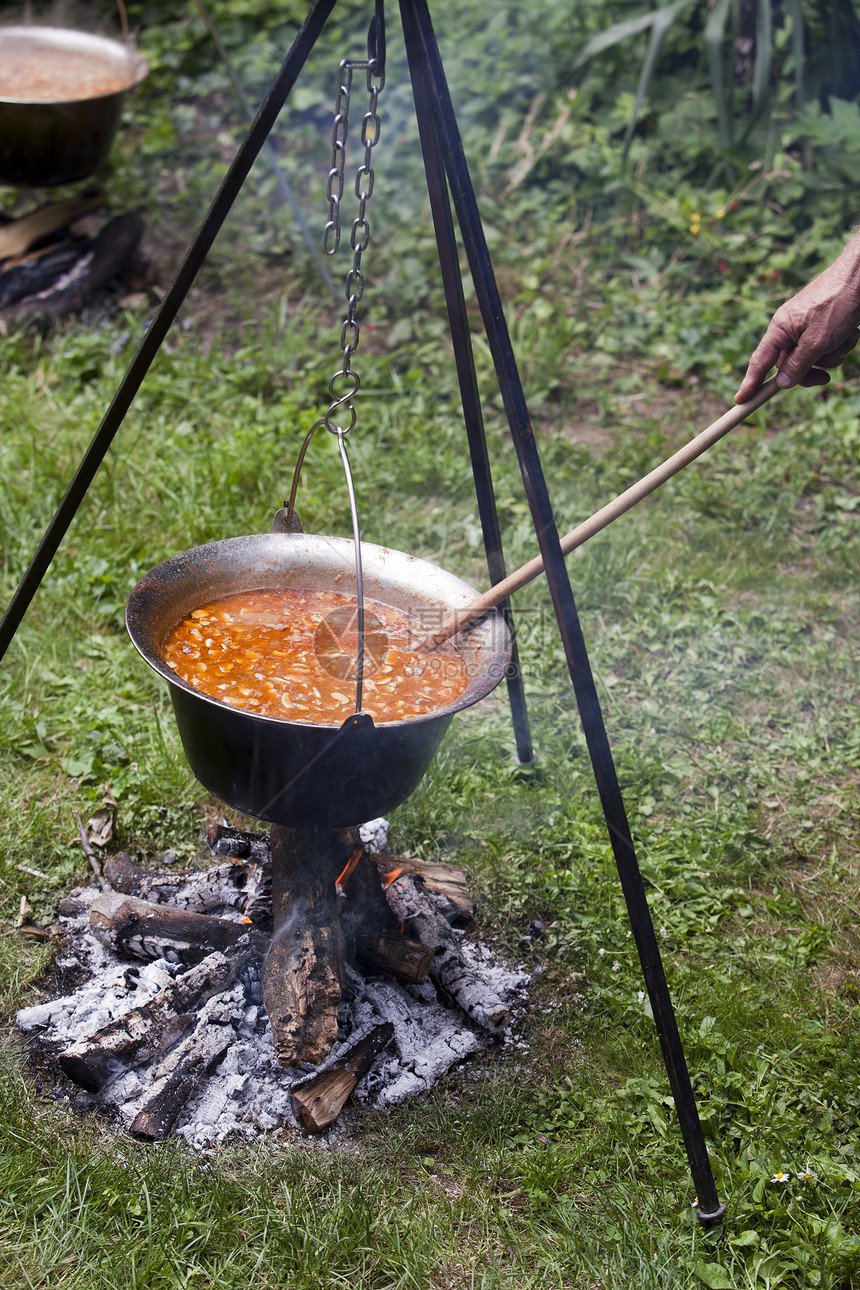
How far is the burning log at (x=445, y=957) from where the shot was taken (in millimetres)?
2547

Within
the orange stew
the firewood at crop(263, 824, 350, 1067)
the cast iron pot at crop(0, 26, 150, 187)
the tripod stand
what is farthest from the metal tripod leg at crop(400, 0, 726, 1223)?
the cast iron pot at crop(0, 26, 150, 187)

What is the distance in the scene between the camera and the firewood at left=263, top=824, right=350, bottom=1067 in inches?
90.9

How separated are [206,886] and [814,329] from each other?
7.09 feet

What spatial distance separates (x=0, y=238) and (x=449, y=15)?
4169 mm

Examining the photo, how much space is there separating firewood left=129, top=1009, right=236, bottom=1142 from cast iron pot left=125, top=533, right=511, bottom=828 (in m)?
0.66

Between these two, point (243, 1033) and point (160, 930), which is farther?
point (160, 930)

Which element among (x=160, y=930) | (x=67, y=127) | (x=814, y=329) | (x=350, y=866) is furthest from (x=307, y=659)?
(x=67, y=127)

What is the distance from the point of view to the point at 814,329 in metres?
2.08

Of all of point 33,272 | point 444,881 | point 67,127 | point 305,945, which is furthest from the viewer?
point 33,272

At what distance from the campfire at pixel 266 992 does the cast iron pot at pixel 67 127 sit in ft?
Result: 13.2

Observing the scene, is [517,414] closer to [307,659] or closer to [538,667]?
[307,659]

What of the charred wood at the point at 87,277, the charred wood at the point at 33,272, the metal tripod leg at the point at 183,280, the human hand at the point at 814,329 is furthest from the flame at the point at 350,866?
the charred wood at the point at 33,272

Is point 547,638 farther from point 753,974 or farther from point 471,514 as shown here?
point 753,974

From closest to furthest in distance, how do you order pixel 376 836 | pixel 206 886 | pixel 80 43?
pixel 206 886, pixel 376 836, pixel 80 43
